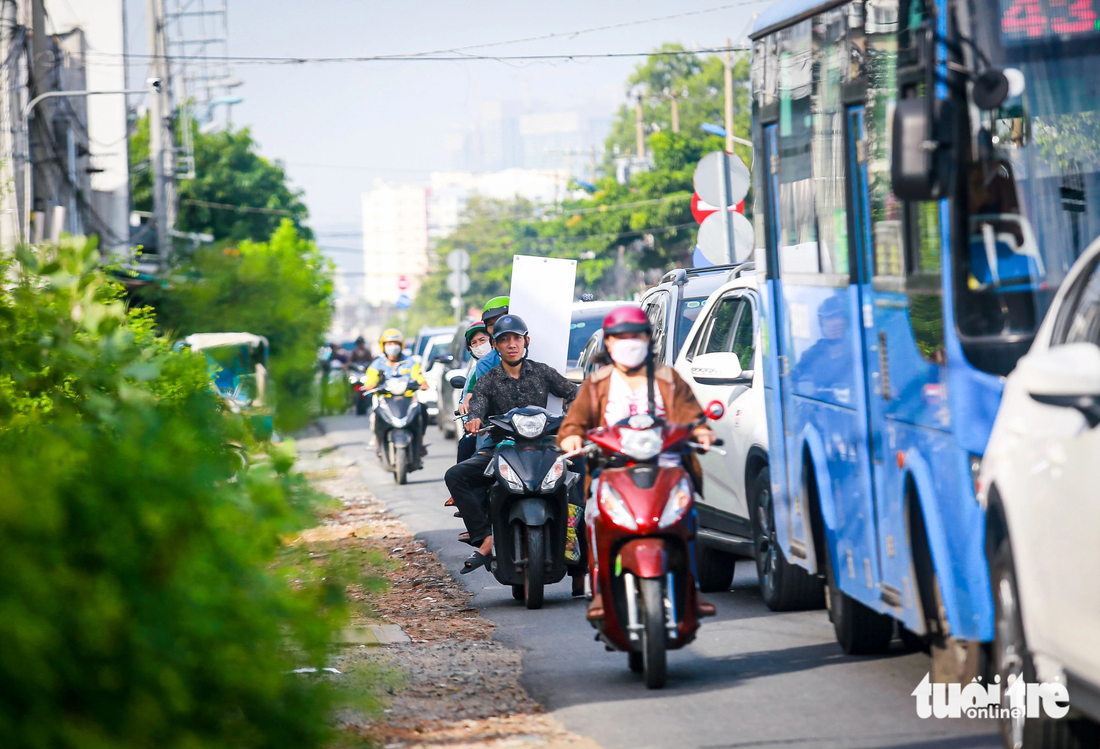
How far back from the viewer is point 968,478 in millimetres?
5270

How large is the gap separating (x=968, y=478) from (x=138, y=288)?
2.90 metres

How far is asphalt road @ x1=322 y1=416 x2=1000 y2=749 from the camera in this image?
5.82 m

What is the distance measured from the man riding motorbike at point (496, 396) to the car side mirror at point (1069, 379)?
5190mm

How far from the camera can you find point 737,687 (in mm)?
6820

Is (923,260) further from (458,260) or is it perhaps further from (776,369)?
(458,260)

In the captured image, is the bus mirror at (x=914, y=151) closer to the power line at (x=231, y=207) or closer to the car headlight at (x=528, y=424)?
the car headlight at (x=528, y=424)

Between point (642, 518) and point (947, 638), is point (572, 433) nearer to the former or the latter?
point (642, 518)

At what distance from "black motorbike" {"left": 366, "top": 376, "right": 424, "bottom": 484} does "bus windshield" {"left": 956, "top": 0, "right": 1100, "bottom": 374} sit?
13.7 m

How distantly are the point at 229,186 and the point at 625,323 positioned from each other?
190ft

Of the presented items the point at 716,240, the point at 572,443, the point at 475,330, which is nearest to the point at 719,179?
the point at 716,240

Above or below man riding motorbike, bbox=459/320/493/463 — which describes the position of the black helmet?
above

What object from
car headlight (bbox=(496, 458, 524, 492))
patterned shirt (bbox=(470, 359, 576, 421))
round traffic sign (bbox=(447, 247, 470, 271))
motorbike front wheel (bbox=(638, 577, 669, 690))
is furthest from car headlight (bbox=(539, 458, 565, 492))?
round traffic sign (bbox=(447, 247, 470, 271))

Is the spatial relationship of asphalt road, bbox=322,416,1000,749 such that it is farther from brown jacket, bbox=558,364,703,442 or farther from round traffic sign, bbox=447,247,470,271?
round traffic sign, bbox=447,247,470,271

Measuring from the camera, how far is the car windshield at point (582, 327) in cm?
Result: 1602
